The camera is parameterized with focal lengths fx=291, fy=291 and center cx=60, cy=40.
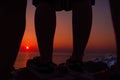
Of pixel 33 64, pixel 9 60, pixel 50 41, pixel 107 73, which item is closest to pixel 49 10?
pixel 50 41

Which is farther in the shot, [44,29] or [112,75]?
[44,29]

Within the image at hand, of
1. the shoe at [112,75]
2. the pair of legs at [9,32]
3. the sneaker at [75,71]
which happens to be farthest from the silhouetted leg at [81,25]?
the pair of legs at [9,32]

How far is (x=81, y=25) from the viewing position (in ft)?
7.89

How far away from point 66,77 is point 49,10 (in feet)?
1.89

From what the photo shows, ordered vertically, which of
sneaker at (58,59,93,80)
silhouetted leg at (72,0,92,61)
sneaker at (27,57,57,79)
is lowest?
sneaker at (58,59,93,80)

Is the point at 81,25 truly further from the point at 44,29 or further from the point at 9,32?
the point at 9,32

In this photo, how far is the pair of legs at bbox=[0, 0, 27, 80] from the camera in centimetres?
134

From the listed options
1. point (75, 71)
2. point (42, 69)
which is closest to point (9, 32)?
point (42, 69)

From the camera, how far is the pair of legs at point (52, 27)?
2242 millimetres

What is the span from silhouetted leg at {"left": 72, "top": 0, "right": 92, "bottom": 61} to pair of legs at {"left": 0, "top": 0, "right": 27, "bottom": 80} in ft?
3.39

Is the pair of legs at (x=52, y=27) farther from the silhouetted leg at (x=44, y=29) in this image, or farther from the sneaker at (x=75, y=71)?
the sneaker at (x=75, y=71)

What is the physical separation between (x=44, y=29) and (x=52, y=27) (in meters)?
0.08

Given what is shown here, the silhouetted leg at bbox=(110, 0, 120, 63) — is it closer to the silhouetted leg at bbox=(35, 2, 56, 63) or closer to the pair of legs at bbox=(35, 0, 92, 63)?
the pair of legs at bbox=(35, 0, 92, 63)

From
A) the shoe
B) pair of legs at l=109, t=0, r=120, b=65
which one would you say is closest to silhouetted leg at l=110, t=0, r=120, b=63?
pair of legs at l=109, t=0, r=120, b=65
